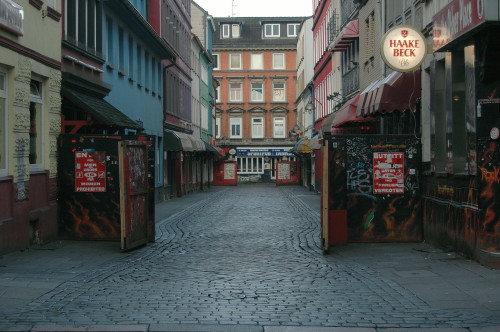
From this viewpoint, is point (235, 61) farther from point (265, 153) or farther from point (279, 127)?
point (265, 153)

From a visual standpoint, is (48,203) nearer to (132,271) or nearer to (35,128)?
(35,128)

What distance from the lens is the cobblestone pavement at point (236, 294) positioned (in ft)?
25.9

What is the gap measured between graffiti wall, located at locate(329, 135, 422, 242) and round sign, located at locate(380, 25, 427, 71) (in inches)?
58.1

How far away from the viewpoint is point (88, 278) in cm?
1084

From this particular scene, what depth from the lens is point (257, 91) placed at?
3482 inches

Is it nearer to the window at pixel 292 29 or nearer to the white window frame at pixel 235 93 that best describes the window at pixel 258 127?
the white window frame at pixel 235 93

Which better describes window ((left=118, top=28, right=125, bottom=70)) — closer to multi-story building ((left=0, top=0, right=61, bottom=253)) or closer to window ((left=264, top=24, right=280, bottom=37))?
multi-story building ((left=0, top=0, right=61, bottom=253))

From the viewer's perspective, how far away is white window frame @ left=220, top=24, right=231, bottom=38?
8956cm

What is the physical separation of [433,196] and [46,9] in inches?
335

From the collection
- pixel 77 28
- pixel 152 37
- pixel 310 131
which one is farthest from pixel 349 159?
pixel 310 131

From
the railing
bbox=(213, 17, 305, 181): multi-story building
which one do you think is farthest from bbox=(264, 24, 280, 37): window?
the railing

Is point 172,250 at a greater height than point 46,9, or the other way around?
point 46,9

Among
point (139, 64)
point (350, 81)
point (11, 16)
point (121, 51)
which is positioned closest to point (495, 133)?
point (11, 16)

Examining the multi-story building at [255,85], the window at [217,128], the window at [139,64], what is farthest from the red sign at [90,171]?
the window at [217,128]
